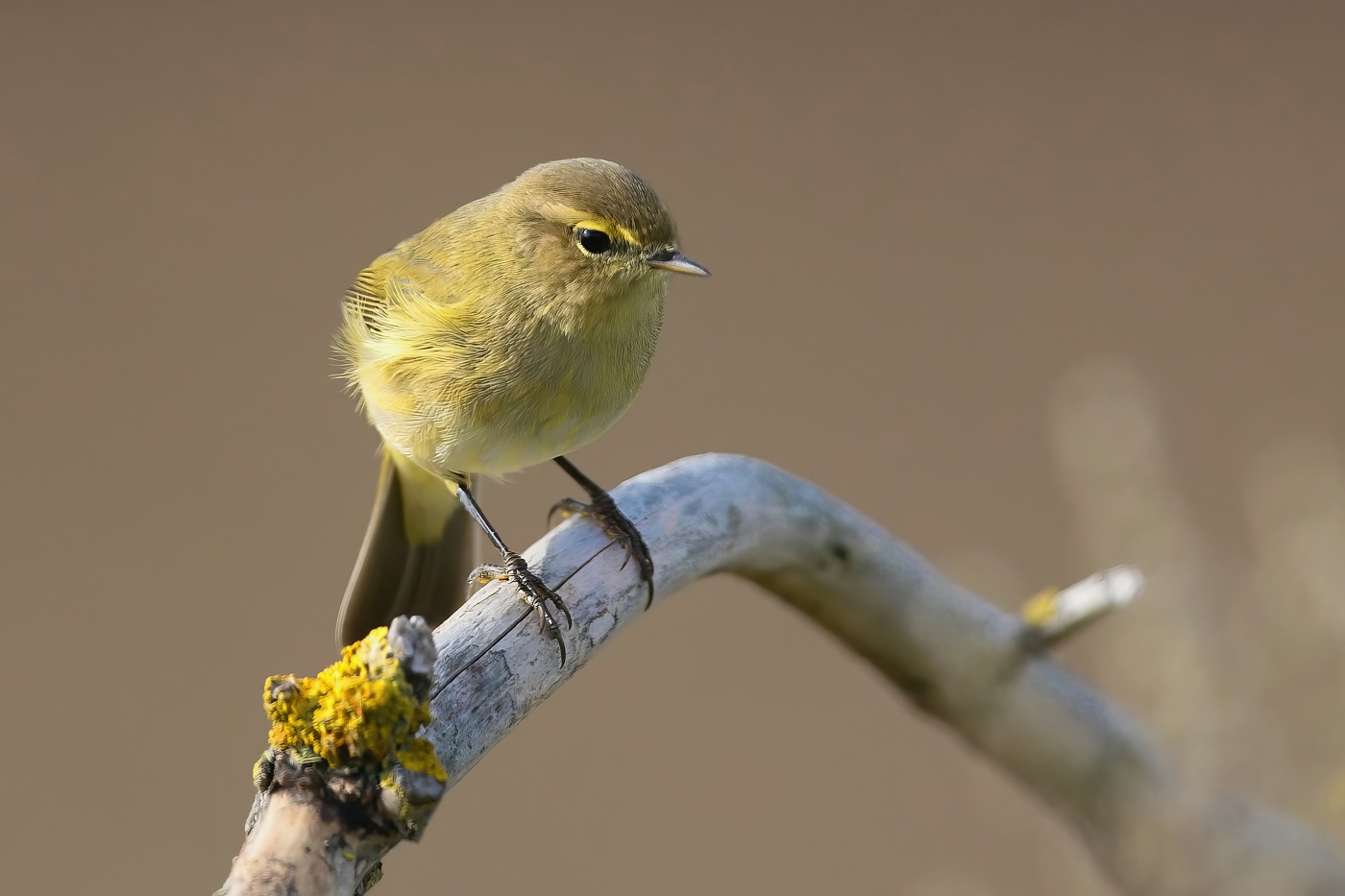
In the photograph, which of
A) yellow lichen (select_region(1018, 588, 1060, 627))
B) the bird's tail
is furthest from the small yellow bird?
yellow lichen (select_region(1018, 588, 1060, 627))

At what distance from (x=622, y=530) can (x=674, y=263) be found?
350mm

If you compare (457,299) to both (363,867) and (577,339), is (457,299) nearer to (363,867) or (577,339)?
(577,339)

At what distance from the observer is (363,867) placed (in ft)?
2.93

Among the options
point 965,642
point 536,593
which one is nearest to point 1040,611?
point 965,642

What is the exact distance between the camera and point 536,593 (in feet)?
4.20

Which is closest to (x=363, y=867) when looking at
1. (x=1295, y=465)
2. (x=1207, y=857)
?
(x=1207, y=857)

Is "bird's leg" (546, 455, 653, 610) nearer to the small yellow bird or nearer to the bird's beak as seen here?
the small yellow bird

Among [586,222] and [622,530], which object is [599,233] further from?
[622,530]

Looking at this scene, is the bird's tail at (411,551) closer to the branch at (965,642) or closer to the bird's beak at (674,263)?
the branch at (965,642)

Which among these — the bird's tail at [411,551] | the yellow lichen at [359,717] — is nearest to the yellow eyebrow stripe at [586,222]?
the bird's tail at [411,551]

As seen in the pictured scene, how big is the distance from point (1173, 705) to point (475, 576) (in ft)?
3.20

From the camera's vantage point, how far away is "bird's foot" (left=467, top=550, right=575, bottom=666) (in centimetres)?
125

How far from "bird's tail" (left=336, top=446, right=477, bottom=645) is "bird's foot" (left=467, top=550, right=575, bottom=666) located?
0.53 metres

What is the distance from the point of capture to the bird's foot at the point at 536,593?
1255 mm
